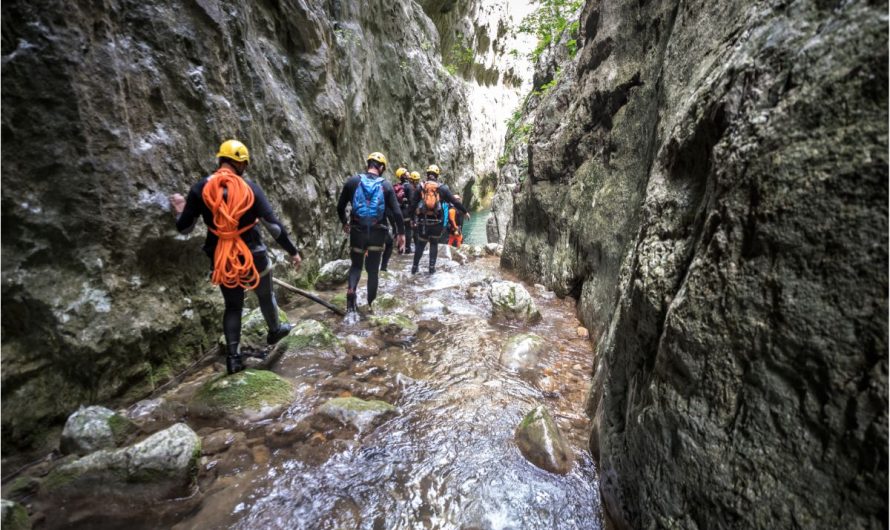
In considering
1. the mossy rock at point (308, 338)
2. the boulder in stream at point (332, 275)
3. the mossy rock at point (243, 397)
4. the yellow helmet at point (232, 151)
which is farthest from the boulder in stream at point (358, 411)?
the boulder in stream at point (332, 275)

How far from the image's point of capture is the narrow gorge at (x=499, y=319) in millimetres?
1295

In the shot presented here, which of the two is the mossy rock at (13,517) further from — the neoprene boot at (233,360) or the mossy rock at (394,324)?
the mossy rock at (394,324)

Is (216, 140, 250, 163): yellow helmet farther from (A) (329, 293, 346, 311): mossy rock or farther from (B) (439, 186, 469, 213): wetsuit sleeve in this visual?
(B) (439, 186, 469, 213): wetsuit sleeve

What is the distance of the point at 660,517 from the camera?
1.80 m

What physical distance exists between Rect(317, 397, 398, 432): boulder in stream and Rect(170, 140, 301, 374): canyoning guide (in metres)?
1.20

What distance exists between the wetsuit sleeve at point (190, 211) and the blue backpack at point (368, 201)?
233 centimetres

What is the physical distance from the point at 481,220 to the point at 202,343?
24.8 meters

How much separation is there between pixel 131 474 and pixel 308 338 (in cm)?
220

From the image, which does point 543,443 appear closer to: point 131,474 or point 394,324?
point 131,474

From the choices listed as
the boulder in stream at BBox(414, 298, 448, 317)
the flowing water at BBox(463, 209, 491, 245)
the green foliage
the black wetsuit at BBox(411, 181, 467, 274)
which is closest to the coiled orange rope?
the boulder in stream at BBox(414, 298, 448, 317)

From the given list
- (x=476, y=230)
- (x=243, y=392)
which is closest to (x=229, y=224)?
(x=243, y=392)

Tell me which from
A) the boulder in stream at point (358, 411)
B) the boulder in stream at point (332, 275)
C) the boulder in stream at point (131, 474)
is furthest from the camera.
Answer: the boulder in stream at point (332, 275)

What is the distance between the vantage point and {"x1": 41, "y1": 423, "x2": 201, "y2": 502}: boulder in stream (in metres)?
2.35

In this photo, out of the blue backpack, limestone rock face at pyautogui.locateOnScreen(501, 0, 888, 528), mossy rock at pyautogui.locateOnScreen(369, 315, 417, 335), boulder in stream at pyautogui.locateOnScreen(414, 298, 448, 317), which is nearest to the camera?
limestone rock face at pyautogui.locateOnScreen(501, 0, 888, 528)
